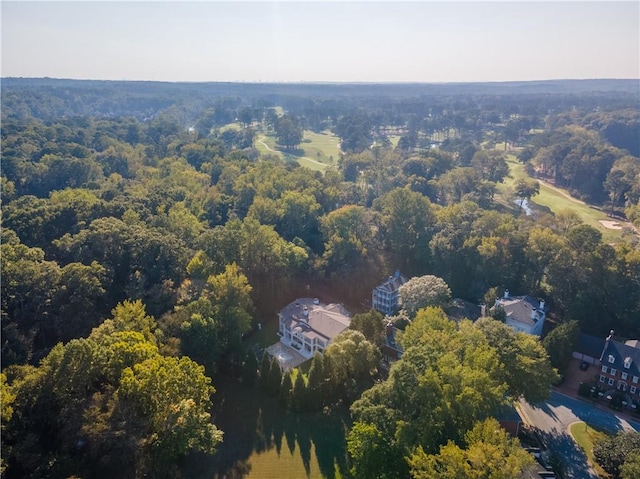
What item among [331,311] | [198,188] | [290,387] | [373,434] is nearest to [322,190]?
[198,188]

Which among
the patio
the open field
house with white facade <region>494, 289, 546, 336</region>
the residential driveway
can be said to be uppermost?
the open field


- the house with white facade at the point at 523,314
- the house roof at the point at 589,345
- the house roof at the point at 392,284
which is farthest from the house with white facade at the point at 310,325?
the house roof at the point at 589,345

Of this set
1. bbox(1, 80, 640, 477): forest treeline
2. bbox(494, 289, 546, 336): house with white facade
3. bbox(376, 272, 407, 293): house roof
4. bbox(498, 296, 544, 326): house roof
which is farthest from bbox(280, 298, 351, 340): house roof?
bbox(498, 296, 544, 326): house roof

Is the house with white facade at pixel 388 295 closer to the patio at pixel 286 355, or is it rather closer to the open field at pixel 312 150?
the patio at pixel 286 355

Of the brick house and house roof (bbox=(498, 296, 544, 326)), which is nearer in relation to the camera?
the brick house

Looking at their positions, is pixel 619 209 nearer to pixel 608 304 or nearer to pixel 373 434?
pixel 608 304

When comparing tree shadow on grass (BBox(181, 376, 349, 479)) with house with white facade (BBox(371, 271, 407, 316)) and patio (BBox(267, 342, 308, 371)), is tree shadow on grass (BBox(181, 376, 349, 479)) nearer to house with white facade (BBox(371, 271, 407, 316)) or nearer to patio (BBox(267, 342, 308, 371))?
patio (BBox(267, 342, 308, 371))
